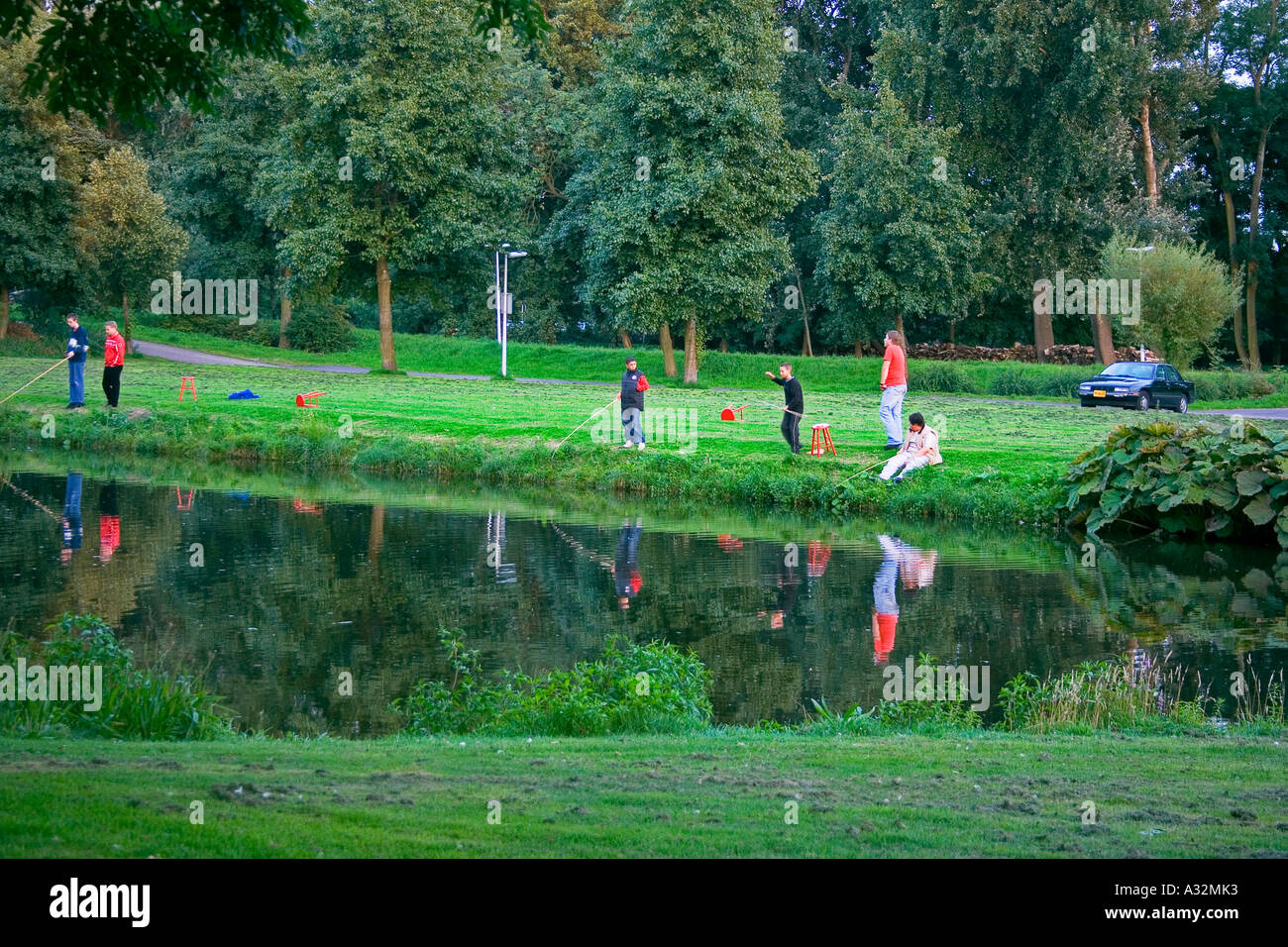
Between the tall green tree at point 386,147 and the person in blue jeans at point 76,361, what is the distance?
668 inches

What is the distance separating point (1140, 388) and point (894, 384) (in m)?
20.5

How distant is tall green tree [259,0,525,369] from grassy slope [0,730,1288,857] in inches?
1726

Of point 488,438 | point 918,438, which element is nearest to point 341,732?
point 918,438

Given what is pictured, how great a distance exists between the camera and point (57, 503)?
2422 centimetres

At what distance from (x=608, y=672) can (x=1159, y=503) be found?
15034 millimetres

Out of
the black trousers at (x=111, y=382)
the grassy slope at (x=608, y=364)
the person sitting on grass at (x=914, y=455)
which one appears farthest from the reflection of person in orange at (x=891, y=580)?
the grassy slope at (x=608, y=364)

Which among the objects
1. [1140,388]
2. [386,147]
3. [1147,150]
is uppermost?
[1147,150]

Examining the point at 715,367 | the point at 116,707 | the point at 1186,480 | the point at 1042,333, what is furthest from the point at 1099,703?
the point at 1042,333

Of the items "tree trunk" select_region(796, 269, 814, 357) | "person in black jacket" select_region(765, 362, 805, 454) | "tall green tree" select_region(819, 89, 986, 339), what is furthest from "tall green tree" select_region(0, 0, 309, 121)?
"tree trunk" select_region(796, 269, 814, 357)

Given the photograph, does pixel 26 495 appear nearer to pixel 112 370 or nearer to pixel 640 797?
pixel 112 370


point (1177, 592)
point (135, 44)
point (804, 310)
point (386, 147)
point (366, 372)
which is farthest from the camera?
point (804, 310)

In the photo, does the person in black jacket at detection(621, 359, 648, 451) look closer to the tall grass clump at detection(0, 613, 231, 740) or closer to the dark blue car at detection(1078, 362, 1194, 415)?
the tall grass clump at detection(0, 613, 231, 740)

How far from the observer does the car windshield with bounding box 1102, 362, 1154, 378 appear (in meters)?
44.4

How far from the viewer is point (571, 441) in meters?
30.7
